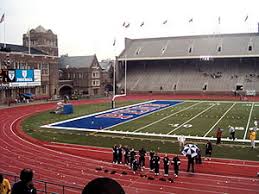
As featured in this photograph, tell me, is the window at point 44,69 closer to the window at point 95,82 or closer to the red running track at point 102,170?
the window at point 95,82

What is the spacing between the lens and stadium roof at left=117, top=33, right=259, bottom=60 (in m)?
67.4

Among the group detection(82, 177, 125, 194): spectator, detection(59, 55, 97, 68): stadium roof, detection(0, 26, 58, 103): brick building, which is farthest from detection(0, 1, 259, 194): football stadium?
detection(59, 55, 97, 68): stadium roof

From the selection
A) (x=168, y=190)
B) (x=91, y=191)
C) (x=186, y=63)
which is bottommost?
(x=168, y=190)

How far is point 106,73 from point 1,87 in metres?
32.7

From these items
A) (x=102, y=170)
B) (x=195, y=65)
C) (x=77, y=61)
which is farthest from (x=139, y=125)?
(x=77, y=61)

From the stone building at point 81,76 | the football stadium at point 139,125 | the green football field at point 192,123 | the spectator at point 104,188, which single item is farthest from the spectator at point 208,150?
the stone building at point 81,76

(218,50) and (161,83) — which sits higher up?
(218,50)

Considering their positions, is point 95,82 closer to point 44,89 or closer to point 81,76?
point 81,76

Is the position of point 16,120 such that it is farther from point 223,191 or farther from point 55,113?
point 223,191

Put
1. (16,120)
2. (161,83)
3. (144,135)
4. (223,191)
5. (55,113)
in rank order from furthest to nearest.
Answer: (161,83), (55,113), (16,120), (144,135), (223,191)

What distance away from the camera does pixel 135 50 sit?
77.0 meters

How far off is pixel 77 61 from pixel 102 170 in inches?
2266

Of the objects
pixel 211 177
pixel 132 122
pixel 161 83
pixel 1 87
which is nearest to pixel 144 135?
pixel 132 122

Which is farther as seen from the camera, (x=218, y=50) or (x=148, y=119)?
(x=218, y=50)
